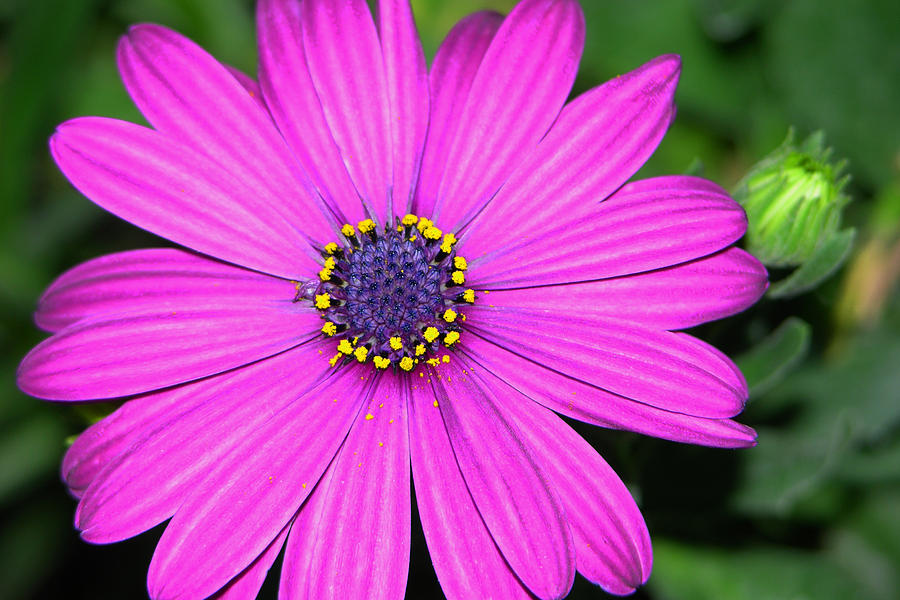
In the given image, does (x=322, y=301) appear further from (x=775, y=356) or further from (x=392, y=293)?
(x=775, y=356)

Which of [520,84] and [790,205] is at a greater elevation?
[520,84]

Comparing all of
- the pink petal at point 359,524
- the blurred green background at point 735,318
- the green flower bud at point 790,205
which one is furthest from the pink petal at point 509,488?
the green flower bud at point 790,205

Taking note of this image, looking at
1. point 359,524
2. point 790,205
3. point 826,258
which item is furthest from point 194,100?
point 826,258

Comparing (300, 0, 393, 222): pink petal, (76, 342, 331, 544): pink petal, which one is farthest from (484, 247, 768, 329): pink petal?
(76, 342, 331, 544): pink petal

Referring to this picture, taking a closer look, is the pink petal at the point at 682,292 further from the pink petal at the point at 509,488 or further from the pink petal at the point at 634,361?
the pink petal at the point at 509,488

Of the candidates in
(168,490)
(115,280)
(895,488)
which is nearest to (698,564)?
(895,488)

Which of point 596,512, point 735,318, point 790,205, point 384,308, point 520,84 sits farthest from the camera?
point 735,318
